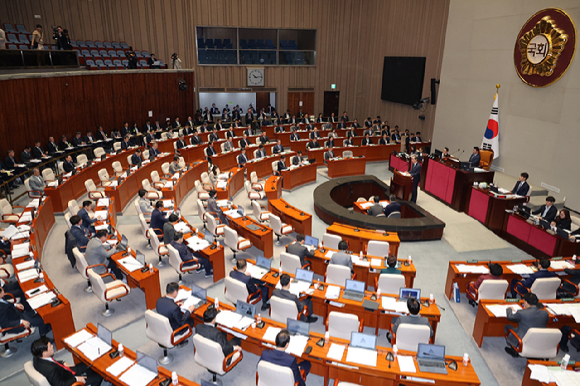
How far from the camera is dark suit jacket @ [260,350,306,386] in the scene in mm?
5190

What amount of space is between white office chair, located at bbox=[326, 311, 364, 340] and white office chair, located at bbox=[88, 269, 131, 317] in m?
3.94

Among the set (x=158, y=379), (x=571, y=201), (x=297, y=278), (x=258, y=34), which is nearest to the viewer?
(x=158, y=379)

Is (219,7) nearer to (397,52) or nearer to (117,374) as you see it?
(397,52)

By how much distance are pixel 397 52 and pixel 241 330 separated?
20832 mm

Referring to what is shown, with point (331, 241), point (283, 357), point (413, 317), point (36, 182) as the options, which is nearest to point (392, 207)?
point (331, 241)

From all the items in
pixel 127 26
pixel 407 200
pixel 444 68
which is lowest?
pixel 407 200

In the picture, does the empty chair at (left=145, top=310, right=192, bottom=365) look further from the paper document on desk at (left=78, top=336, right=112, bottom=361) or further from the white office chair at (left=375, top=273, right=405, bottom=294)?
the white office chair at (left=375, top=273, right=405, bottom=294)

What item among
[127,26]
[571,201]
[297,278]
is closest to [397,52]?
[571,201]

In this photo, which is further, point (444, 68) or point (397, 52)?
point (397, 52)

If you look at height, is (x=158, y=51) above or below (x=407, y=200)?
above

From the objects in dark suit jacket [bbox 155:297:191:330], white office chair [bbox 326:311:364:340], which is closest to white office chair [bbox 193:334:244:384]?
dark suit jacket [bbox 155:297:191:330]

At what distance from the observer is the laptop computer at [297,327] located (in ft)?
18.5

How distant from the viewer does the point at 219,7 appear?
23656 millimetres

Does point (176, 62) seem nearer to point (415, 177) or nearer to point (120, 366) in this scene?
point (415, 177)
